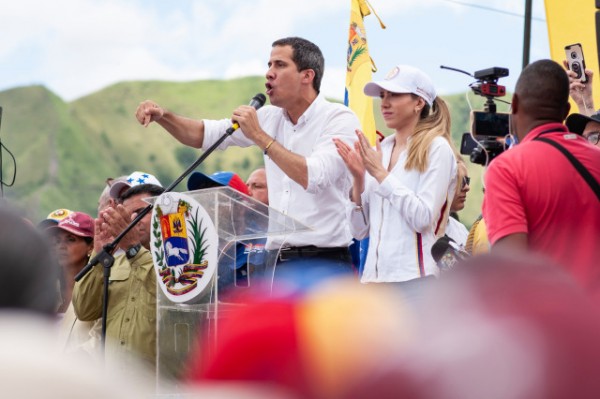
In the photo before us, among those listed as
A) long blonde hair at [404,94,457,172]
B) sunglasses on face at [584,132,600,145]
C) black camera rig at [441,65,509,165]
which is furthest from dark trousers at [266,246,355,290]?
sunglasses on face at [584,132,600,145]

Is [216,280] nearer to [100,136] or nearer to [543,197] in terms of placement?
[543,197]

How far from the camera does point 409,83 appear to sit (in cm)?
459

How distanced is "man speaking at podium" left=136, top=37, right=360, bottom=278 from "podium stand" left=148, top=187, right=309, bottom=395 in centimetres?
40

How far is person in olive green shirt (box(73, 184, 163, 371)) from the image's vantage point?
14.2 feet

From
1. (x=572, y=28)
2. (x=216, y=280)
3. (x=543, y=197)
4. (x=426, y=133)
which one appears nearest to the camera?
(x=543, y=197)

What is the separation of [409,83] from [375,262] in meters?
0.92

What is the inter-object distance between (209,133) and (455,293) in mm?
4267

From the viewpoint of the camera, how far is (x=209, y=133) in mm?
4828

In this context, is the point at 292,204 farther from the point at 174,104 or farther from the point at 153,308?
the point at 174,104

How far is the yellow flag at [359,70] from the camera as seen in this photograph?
23.8 feet

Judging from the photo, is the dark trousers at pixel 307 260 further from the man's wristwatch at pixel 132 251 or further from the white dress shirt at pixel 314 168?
the man's wristwatch at pixel 132 251

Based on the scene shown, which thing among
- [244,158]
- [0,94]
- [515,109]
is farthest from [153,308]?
[0,94]

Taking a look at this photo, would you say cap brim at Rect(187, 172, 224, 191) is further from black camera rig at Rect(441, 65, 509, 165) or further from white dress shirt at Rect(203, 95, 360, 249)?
black camera rig at Rect(441, 65, 509, 165)

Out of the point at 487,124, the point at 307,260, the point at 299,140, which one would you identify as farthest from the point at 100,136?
the point at 487,124
